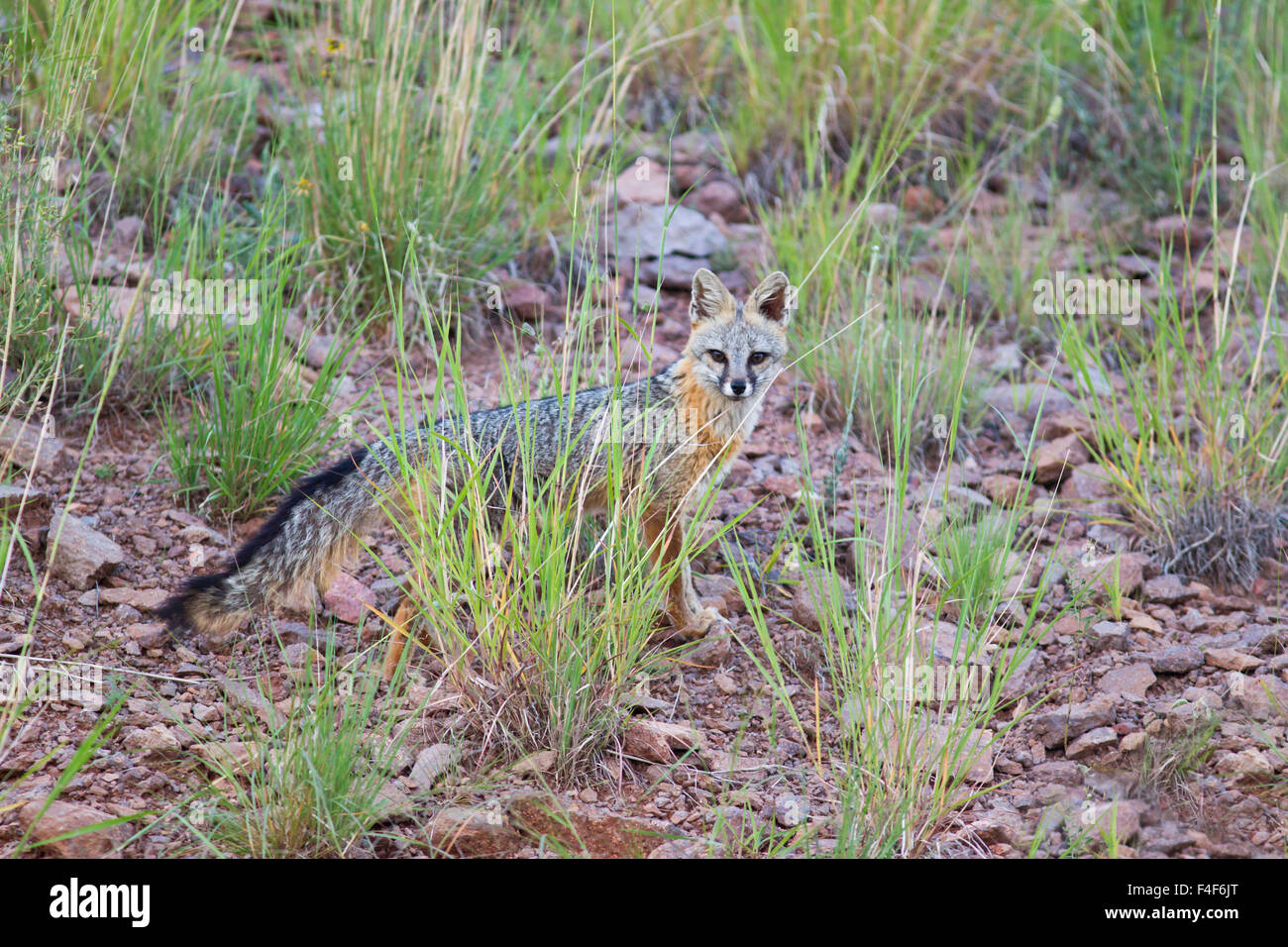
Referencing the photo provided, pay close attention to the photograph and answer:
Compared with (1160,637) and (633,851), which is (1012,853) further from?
(1160,637)

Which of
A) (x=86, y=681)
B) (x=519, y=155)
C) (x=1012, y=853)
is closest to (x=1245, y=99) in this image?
(x=519, y=155)

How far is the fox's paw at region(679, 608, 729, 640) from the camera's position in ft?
14.0

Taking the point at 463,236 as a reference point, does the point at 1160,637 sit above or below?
below

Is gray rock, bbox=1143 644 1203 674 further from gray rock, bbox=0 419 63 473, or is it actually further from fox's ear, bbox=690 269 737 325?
gray rock, bbox=0 419 63 473

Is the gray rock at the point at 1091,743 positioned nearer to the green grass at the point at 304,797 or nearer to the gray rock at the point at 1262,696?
the gray rock at the point at 1262,696

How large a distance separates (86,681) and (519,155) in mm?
3890

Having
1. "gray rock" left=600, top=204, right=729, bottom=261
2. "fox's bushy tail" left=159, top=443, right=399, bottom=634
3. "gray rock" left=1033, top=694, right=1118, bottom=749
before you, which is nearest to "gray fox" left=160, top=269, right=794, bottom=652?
"fox's bushy tail" left=159, top=443, right=399, bottom=634

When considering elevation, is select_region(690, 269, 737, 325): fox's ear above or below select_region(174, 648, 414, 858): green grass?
above

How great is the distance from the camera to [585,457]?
12.5 ft

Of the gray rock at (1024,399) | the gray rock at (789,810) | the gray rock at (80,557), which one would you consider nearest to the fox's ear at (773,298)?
the gray rock at (1024,399)

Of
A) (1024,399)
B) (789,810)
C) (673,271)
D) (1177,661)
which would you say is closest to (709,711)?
(789,810)

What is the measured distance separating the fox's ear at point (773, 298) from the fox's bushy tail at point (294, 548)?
1.57 metres

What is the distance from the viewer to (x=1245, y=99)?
7.58m

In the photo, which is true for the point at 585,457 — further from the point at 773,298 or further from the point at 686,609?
the point at 773,298
